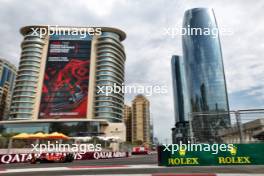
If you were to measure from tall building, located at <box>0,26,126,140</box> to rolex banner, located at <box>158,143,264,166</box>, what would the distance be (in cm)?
7267

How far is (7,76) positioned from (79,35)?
7096cm

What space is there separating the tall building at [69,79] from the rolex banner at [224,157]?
2861 inches

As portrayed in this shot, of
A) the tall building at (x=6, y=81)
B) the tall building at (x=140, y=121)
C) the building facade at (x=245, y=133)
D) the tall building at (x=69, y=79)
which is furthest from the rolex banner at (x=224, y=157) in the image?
the tall building at (x=140, y=121)

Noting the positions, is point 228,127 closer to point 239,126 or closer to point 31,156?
point 239,126

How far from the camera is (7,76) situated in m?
146

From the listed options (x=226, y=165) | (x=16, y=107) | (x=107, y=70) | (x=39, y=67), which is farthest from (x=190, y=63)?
(x=226, y=165)

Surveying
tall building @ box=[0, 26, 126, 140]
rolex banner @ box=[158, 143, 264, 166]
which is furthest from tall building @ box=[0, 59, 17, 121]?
rolex banner @ box=[158, 143, 264, 166]

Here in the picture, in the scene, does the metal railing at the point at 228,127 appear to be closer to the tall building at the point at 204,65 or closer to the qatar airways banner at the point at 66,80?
the qatar airways banner at the point at 66,80

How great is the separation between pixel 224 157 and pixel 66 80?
84927mm

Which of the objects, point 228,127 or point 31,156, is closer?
point 228,127

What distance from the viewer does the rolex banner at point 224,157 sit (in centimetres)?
1405

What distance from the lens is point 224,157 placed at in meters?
14.3

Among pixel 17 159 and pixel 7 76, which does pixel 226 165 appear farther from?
pixel 7 76

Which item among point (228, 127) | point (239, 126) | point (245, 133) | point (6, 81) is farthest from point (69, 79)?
point (245, 133)
